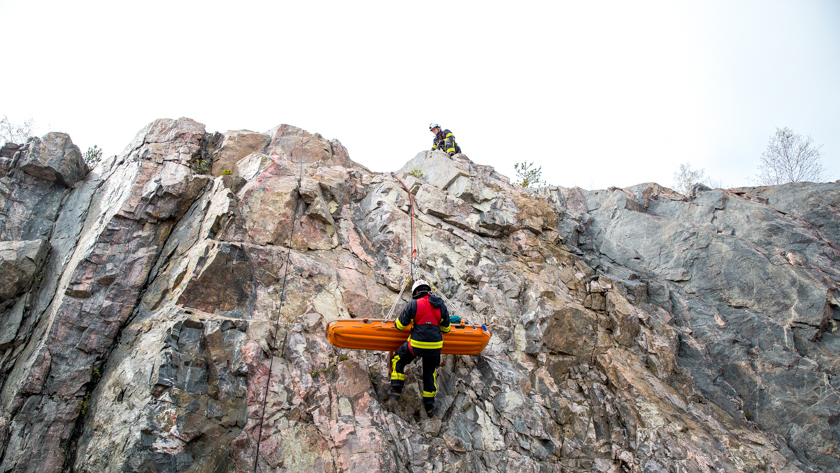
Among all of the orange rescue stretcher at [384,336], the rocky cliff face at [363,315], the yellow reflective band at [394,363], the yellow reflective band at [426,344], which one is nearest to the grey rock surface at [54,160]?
the rocky cliff face at [363,315]

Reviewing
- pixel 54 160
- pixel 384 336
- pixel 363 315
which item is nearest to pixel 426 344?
pixel 384 336

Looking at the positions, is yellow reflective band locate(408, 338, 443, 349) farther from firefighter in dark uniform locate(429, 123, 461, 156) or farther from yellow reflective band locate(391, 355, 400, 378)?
firefighter in dark uniform locate(429, 123, 461, 156)

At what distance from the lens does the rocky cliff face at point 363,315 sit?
5.11m

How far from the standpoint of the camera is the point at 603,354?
7145mm

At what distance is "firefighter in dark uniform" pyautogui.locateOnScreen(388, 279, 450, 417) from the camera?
5539mm

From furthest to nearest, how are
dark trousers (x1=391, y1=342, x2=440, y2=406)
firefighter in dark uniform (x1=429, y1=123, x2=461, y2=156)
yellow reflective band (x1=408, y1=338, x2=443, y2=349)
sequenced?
1. firefighter in dark uniform (x1=429, y1=123, x2=461, y2=156)
2. dark trousers (x1=391, y1=342, x2=440, y2=406)
3. yellow reflective band (x1=408, y1=338, x2=443, y2=349)

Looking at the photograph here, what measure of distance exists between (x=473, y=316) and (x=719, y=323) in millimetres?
4960

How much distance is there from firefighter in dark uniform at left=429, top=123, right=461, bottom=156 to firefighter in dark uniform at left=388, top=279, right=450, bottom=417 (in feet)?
22.7

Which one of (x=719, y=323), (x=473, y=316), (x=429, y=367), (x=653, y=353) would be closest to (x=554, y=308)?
(x=473, y=316)

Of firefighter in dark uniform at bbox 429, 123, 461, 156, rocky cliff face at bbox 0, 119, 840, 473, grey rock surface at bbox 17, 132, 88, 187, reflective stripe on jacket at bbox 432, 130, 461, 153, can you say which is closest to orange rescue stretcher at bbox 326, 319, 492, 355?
rocky cliff face at bbox 0, 119, 840, 473

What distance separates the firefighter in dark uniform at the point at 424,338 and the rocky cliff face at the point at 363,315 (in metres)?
0.41

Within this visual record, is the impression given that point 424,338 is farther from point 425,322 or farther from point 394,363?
point 394,363

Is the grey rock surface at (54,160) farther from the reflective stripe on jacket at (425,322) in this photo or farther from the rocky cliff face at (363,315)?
the reflective stripe on jacket at (425,322)

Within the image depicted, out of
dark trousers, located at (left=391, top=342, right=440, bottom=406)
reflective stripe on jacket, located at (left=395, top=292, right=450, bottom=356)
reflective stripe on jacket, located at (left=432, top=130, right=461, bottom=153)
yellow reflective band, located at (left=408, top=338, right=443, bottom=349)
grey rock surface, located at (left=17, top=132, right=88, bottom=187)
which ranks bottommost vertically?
dark trousers, located at (left=391, top=342, right=440, bottom=406)
